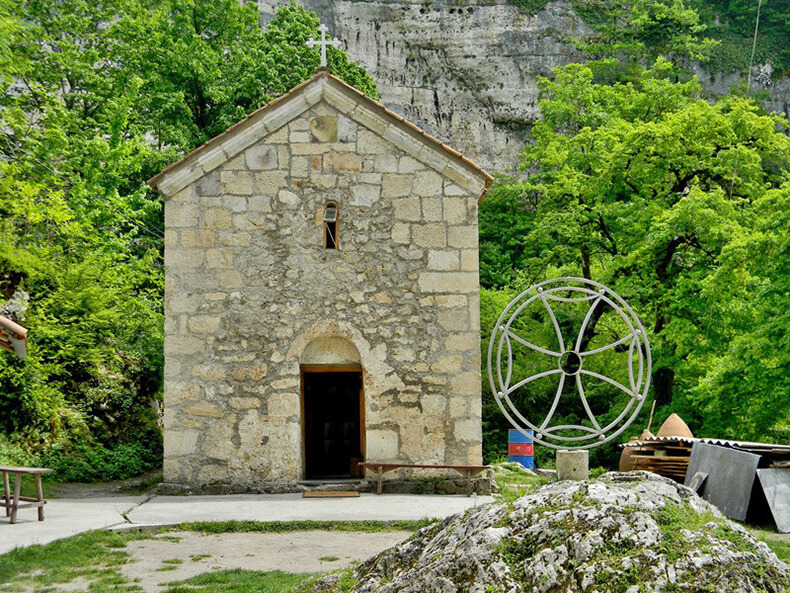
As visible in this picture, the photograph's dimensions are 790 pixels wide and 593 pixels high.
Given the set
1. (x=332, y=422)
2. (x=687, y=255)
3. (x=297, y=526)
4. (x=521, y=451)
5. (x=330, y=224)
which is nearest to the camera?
(x=297, y=526)

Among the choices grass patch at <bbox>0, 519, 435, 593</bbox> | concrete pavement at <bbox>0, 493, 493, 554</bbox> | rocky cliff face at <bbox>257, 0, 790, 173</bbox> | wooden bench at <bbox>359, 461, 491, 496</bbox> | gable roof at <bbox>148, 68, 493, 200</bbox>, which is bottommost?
concrete pavement at <bbox>0, 493, 493, 554</bbox>

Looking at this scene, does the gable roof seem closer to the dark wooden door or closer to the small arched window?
the small arched window

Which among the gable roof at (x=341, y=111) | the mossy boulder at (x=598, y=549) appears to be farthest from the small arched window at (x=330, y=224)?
the mossy boulder at (x=598, y=549)

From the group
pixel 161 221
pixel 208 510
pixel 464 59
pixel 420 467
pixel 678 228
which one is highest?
pixel 464 59

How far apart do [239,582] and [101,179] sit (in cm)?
1453

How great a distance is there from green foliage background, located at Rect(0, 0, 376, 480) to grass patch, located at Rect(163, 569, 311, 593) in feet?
22.4

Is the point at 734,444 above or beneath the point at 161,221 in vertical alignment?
beneath

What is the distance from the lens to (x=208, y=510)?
10828 millimetres

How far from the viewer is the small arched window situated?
12.5 m

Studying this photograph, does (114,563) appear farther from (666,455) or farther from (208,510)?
(666,455)

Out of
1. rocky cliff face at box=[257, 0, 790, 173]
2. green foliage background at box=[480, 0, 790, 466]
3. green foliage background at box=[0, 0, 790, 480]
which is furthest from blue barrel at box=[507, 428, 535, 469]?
rocky cliff face at box=[257, 0, 790, 173]

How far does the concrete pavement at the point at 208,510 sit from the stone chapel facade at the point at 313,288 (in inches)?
25.2

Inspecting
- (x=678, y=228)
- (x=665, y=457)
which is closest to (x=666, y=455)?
(x=665, y=457)

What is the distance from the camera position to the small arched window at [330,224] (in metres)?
12.5
